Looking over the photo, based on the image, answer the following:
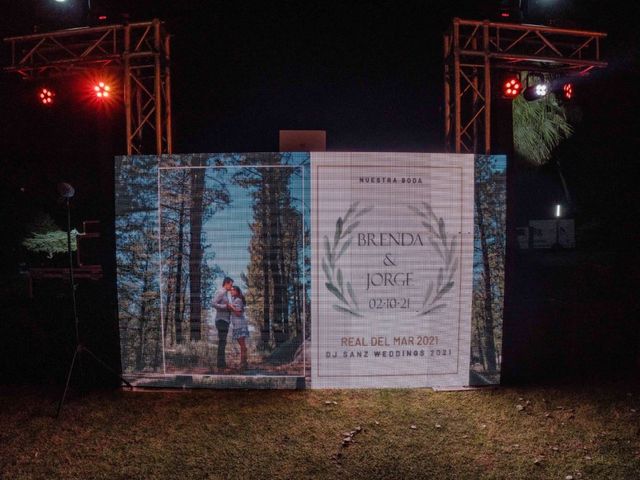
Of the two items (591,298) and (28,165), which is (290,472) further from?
(28,165)

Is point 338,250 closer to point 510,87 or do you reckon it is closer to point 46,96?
point 510,87

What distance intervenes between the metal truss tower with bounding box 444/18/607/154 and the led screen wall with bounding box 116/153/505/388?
111cm

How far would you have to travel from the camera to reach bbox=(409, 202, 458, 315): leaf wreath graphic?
4.53 metres

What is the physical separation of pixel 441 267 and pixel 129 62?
4.60m

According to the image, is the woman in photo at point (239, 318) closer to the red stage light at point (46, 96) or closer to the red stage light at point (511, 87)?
the red stage light at point (511, 87)

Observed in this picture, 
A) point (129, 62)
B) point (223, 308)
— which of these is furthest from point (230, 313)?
point (129, 62)

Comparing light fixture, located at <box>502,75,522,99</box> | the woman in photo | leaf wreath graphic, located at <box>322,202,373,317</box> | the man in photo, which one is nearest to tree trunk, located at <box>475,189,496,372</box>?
leaf wreath graphic, located at <box>322,202,373,317</box>

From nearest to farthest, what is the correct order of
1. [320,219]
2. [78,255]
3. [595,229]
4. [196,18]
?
[320,219]
[196,18]
[78,255]
[595,229]

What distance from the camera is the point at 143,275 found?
453 cm

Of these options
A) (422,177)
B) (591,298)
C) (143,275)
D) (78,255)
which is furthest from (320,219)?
(78,255)

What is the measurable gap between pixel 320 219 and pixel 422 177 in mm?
1225

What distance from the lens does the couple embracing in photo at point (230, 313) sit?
4.50 meters

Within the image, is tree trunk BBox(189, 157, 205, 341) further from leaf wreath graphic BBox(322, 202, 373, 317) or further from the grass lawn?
leaf wreath graphic BBox(322, 202, 373, 317)

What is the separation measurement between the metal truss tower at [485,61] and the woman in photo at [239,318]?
3252 mm
